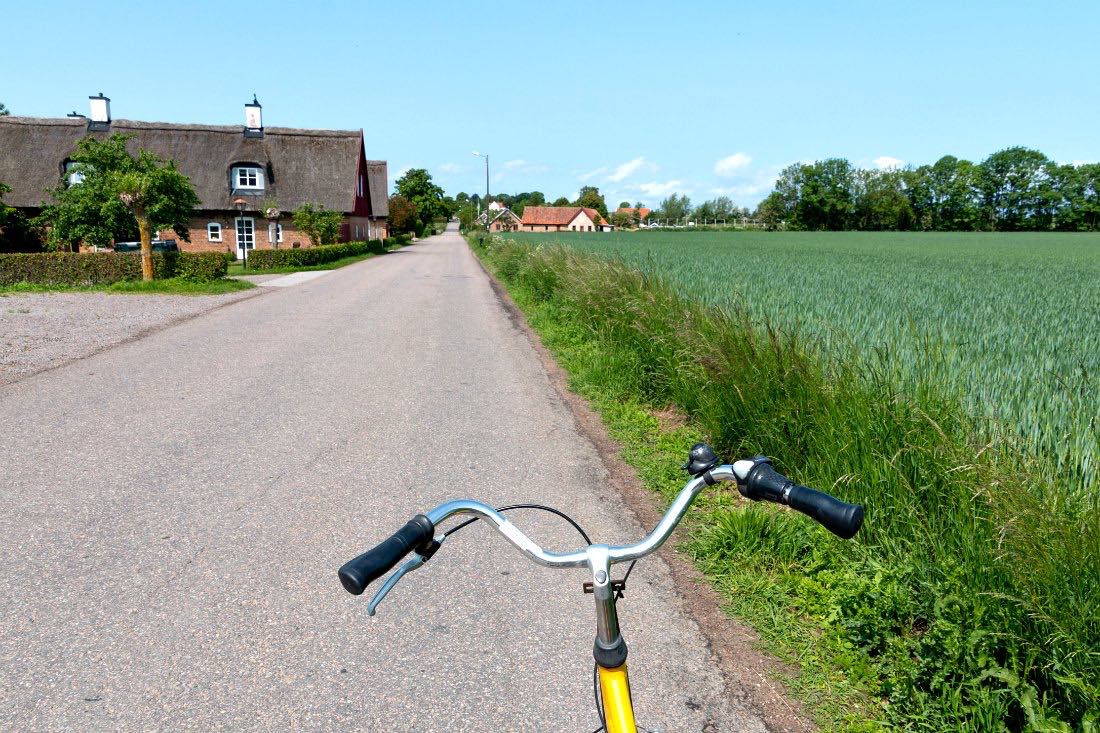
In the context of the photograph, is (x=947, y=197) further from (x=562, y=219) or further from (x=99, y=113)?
(x=99, y=113)

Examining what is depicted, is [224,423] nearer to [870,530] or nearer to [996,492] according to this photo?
[870,530]

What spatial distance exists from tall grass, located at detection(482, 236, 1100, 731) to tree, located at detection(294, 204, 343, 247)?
35.9 m

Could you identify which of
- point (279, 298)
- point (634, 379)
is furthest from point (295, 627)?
point (279, 298)

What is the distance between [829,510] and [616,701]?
2.05ft

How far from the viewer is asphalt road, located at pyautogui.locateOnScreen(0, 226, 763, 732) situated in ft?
9.45

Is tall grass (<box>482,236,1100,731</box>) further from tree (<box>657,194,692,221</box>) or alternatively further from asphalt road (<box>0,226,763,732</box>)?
tree (<box>657,194,692,221</box>)

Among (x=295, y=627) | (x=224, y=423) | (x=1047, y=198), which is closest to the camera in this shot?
(x=295, y=627)

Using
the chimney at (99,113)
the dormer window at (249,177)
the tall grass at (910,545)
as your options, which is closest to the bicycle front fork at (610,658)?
the tall grass at (910,545)

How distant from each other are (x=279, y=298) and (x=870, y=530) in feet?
56.3

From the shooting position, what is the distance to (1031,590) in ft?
8.39

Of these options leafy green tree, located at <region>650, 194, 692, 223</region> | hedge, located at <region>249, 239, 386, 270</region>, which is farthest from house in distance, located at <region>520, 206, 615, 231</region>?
hedge, located at <region>249, 239, 386, 270</region>

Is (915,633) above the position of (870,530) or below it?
below

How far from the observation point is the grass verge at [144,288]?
1927cm

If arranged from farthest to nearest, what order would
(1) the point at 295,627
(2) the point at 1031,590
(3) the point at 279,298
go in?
(3) the point at 279,298, (1) the point at 295,627, (2) the point at 1031,590
